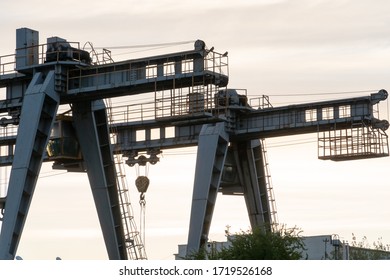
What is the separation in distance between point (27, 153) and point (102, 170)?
406 centimetres

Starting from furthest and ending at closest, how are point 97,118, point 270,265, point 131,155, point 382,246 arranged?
point 382,246 → point 131,155 → point 97,118 → point 270,265

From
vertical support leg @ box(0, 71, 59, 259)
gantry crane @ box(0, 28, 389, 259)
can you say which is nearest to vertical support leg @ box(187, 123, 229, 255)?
gantry crane @ box(0, 28, 389, 259)

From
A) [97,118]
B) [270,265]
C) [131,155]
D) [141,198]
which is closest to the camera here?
[270,265]

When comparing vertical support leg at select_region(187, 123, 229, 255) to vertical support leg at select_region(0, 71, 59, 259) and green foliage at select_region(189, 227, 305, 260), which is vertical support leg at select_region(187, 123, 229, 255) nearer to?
green foliage at select_region(189, 227, 305, 260)

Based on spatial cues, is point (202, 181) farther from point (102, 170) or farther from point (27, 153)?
point (27, 153)

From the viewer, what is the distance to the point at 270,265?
68.1 ft

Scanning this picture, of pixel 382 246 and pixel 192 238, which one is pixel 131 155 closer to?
pixel 192 238

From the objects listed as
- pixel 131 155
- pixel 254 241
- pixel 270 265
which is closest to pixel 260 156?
pixel 131 155

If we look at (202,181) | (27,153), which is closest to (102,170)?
(27,153)

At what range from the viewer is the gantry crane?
→ 130 ft

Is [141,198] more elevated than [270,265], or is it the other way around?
[141,198]

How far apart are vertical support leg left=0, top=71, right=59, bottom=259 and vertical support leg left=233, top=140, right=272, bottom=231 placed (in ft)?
48.4

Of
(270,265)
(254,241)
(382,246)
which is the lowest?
(270,265)

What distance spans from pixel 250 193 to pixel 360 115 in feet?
32.7
